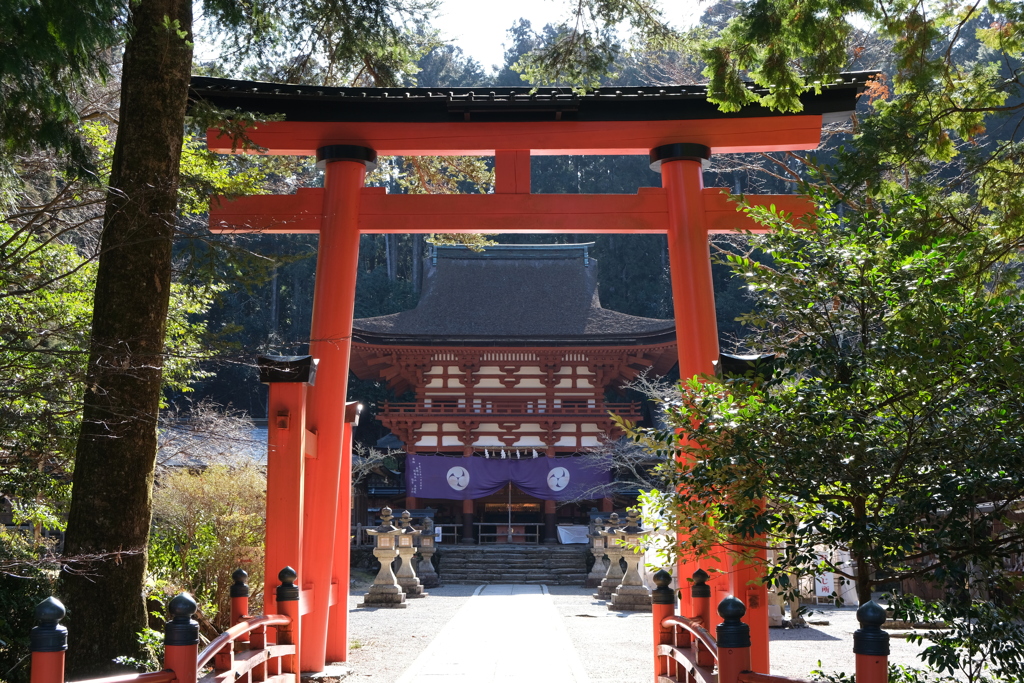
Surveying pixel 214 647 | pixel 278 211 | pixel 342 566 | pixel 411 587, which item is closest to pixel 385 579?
pixel 411 587

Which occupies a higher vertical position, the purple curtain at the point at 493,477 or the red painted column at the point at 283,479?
the purple curtain at the point at 493,477

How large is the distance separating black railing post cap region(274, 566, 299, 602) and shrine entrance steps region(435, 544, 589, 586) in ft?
42.4

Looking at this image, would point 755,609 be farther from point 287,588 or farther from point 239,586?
point 239,586

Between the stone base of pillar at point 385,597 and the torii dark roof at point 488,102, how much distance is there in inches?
334

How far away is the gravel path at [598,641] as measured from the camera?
730 centimetres

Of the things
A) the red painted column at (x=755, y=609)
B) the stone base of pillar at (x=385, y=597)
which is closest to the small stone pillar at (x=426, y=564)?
the stone base of pillar at (x=385, y=597)

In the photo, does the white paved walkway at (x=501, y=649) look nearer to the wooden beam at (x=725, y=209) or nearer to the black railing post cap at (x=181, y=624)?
the black railing post cap at (x=181, y=624)

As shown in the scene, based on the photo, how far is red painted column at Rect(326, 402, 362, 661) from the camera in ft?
23.8

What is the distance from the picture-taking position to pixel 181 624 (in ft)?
10.5

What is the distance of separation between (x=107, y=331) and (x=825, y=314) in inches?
129

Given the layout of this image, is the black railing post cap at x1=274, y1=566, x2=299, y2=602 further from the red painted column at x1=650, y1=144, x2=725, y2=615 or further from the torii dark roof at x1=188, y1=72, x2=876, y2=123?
the torii dark roof at x1=188, y1=72, x2=876, y2=123

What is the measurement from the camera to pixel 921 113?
4.71 m

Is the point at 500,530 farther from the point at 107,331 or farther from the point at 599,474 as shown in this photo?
the point at 107,331

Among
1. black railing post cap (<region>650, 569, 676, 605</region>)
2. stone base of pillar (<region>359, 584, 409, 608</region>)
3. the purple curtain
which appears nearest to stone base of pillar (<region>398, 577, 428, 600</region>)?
stone base of pillar (<region>359, 584, 409, 608</region>)
